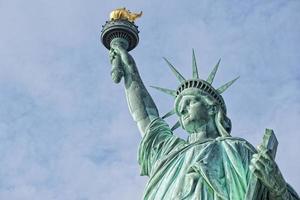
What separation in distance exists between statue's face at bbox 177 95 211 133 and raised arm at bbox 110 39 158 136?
632 millimetres

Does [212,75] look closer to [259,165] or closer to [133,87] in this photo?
[133,87]

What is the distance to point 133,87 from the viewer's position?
1469 cm

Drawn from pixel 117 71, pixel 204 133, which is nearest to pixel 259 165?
pixel 204 133

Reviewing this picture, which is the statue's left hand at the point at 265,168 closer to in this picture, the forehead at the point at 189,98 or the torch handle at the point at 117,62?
the forehead at the point at 189,98

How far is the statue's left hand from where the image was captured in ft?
35.8

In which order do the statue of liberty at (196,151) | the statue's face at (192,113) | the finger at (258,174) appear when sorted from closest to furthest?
the finger at (258,174)
the statue of liberty at (196,151)
the statue's face at (192,113)

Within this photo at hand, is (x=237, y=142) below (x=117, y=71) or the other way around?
below

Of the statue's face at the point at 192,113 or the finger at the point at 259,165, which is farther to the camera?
the statue's face at the point at 192,113

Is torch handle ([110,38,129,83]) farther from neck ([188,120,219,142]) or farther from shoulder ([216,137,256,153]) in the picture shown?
shoulder ([216,137,256,153])

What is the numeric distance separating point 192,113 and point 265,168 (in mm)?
2763

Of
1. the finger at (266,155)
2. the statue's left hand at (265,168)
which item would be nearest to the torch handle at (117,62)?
the statue's left hand at (265,168)

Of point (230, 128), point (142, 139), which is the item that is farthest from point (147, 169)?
point (230, 128)

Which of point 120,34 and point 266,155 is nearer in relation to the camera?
point 266,155

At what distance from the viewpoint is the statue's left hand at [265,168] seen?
35.8 feet
